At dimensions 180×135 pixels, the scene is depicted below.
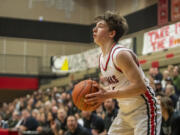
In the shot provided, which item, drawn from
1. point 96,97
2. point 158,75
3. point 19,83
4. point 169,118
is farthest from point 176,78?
point 19,83

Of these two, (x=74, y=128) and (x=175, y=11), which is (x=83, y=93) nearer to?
(x=175, y=11)

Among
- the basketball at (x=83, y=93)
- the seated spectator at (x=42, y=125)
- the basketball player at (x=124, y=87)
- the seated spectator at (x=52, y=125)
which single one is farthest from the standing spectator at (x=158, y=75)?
the basketball at (x=83, y=93)

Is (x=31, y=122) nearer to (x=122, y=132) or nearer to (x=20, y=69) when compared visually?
(x=122, y=132)

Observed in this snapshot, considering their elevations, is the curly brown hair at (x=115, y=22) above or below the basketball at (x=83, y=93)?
above

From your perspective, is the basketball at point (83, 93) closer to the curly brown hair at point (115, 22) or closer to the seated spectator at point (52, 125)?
the curly brown hair at point (115, 22)

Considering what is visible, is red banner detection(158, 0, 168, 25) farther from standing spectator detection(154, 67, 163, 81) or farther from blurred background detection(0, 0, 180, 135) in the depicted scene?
standing spectator detection(154, 67, 163, 81)

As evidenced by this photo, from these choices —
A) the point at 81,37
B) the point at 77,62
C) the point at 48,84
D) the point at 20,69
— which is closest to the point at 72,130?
the point at 81,37

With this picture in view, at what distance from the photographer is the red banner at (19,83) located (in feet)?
52.1

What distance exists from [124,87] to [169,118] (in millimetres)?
2158

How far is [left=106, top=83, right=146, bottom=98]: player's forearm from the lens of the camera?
266 centimetres

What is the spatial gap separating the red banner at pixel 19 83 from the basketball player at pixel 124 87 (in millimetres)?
13217

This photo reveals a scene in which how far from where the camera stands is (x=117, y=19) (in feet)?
9.92

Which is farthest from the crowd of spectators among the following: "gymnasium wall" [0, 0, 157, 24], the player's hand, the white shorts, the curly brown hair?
"gymnasium wall" [0, 0, 157, 24]

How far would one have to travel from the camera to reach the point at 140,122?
2.80 m
